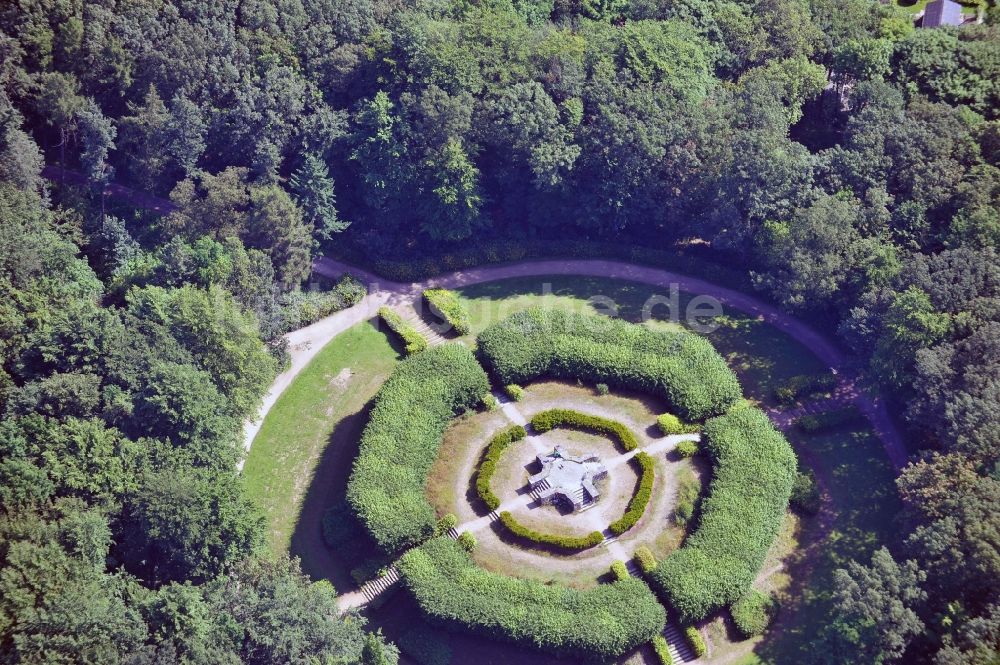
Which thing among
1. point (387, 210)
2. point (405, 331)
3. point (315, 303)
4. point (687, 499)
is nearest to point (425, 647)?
point (687, 499)

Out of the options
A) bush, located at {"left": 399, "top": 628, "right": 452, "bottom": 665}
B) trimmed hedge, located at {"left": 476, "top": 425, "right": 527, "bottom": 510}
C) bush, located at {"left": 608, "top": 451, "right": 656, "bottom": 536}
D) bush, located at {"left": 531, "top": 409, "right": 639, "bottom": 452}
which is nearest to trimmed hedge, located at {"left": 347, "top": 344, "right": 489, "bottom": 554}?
trimmed hedge, located at {"left": 476, "top": 425, "right": 527, "bottom": 510}

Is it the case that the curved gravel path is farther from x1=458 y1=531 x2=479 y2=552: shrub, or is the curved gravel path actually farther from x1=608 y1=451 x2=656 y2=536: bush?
x1=458 y1=531 x2=479 y2=552: shrub

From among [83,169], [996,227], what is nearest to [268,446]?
[83,169]

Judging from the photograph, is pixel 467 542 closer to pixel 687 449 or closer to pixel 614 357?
pixel 687 449

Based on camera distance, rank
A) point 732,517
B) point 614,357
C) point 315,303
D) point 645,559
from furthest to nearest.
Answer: point 315,303
point 614,357
point 732,517
point 645,559

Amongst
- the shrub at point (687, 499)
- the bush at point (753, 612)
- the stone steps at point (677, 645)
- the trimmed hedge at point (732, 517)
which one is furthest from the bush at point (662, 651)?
the shrub at point (687, 499)

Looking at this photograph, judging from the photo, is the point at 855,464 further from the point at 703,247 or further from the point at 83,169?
the point at 83,169

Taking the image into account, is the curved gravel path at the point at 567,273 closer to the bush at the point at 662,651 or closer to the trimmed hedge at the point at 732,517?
the trimmed hedge at the point at 732,517
